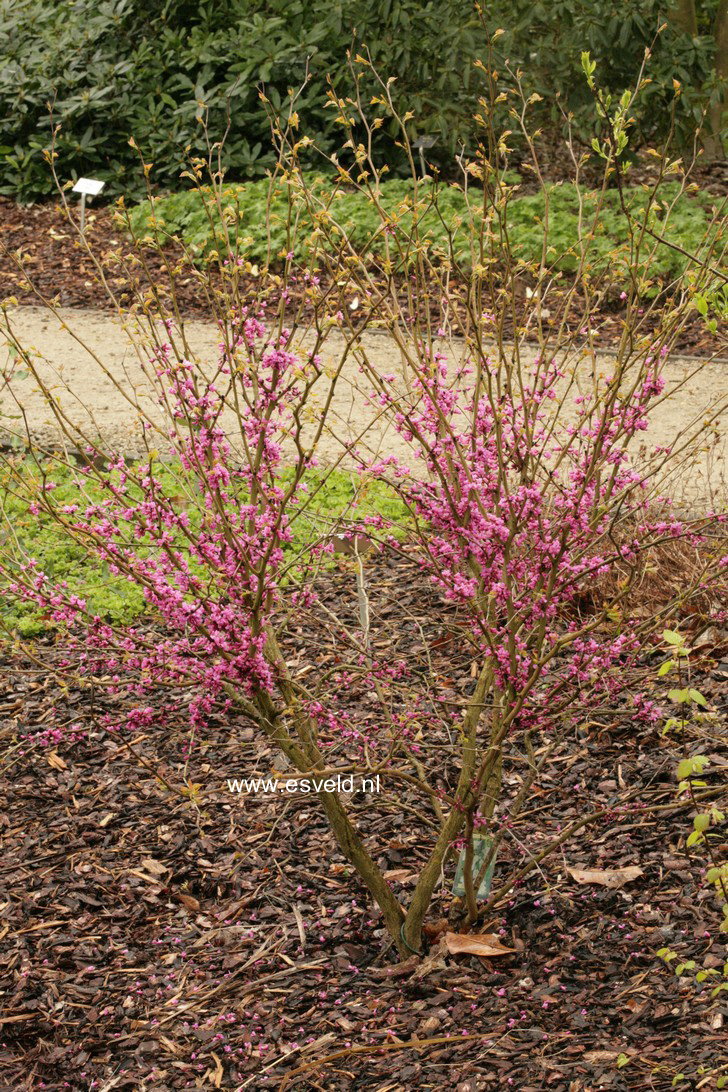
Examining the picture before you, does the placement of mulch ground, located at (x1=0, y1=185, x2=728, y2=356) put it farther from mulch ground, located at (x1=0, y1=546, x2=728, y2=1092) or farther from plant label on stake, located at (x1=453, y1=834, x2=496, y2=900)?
plant label on stake, located at (x1=453, y1=834, x2=496, y2=900)

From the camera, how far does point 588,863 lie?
360cm

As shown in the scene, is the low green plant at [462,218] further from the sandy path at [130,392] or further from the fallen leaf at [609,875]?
the fallen leaf at [609,875]

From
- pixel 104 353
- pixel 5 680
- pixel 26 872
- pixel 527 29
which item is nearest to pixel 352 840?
pixel 26 872

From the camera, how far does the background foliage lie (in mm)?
10875

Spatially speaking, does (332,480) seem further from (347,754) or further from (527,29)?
(527,29)

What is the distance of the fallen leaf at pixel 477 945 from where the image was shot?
3.25m

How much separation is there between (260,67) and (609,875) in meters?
10.1

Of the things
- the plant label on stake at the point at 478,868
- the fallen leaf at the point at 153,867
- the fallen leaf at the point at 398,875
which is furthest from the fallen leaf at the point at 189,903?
the plant label on stake at the point at 478,868

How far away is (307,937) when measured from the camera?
3502 mm

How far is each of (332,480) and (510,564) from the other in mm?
3216

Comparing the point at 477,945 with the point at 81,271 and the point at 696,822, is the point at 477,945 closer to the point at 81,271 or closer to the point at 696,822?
the point at 696,822

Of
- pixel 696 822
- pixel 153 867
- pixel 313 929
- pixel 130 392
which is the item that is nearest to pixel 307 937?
pixel 313 929

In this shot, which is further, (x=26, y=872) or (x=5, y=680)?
(x=5, y=680)

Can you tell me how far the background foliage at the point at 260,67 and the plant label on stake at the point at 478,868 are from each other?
25.5 ft
